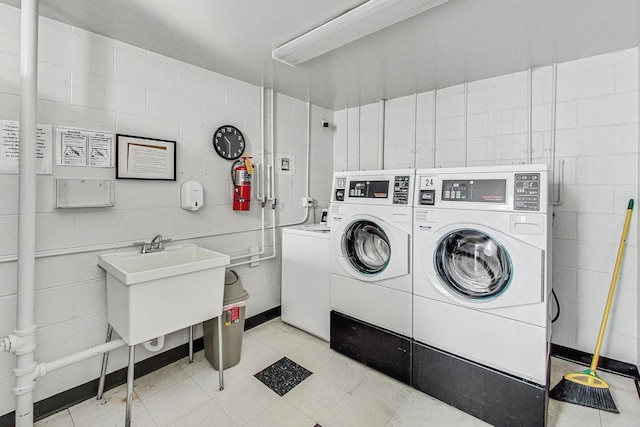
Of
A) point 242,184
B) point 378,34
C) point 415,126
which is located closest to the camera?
point 378,34

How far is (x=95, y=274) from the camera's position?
1.98 m

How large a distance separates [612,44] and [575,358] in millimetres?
2285

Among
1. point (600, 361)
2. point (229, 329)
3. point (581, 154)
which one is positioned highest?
point (581, 154)

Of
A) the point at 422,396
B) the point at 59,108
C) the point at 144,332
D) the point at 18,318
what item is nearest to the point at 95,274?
the point at 18,318

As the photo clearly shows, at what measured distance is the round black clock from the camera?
259 cm

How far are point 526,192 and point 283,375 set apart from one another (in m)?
1.97

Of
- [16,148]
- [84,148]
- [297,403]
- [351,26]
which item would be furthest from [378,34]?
[297,403]

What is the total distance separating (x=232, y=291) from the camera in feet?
7.61

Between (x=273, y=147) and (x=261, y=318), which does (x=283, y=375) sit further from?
(x=273, y=147)

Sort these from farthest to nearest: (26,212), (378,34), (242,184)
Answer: (242,184) < (378,34) < (26,212)

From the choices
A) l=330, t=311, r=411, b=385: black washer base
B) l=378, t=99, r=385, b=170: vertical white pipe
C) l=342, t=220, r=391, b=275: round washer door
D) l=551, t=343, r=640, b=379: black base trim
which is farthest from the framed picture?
l=551, t=343, r=640, b=379: black base trim

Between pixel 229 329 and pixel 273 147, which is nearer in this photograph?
pixel 229 329

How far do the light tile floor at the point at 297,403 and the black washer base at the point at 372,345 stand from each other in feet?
0.23

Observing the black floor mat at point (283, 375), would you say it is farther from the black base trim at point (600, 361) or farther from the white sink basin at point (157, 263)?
the black base trim at point (600, 361)
